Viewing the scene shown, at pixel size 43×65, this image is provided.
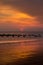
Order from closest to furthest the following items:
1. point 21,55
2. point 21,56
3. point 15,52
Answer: point 21,56
point 21,55
point 15,52

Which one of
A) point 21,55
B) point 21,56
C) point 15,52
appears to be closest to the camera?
point 21,56

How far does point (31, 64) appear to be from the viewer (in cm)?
1478

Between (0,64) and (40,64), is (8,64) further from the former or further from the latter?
(40,64)

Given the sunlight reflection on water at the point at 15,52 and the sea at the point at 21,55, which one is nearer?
the sea at the point at 21,55

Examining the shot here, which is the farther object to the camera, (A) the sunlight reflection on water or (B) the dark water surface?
(A) the sunlight reflection on water

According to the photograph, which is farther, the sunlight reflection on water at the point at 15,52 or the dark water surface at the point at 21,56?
the sunlight reflection on water at the point at 15,52

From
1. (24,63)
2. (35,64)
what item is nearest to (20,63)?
(24,63)

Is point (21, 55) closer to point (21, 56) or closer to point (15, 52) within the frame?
point (21, 56)

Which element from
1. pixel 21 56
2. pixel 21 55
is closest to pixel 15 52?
pixel 21 55

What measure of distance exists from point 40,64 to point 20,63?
1.70 metres

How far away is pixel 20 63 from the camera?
15109mm

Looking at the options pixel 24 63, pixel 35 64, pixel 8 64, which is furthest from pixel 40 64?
pixel 8 64

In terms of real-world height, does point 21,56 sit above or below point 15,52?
below

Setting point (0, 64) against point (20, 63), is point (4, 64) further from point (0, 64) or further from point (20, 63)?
point (20, 63)
